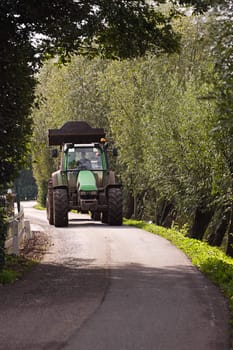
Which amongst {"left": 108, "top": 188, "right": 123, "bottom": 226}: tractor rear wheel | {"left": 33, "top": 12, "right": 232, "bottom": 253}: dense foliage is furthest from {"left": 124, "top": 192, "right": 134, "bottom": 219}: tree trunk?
{"left": 108, "top": 188, "right": 123, "bottom": 226}: tractor rear wheel

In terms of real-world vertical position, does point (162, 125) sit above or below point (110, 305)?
above

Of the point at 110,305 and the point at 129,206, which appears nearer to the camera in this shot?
the point at 110,305

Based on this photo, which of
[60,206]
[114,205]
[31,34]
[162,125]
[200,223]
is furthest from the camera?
[200,223]

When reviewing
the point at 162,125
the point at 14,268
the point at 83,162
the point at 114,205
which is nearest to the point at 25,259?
the point at 14,268

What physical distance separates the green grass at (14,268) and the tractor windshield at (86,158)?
11127mm

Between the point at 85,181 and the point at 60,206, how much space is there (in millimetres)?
1406

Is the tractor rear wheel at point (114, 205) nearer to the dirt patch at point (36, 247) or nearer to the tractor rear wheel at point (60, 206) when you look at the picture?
the tractor rear wheel at point (60, 206)

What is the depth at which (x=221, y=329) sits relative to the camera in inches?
354

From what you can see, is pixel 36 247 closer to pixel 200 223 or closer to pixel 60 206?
pixel 60 206

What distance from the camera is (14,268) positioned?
49.8ft

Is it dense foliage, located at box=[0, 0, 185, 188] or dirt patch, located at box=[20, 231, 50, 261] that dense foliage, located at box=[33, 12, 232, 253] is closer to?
dirt patch, located at box=[20, 231, 50, 261]

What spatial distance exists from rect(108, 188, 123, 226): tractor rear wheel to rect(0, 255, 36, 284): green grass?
33.0 feet

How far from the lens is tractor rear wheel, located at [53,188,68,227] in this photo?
26734mm

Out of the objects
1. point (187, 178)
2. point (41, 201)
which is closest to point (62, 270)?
point (187, 178)
